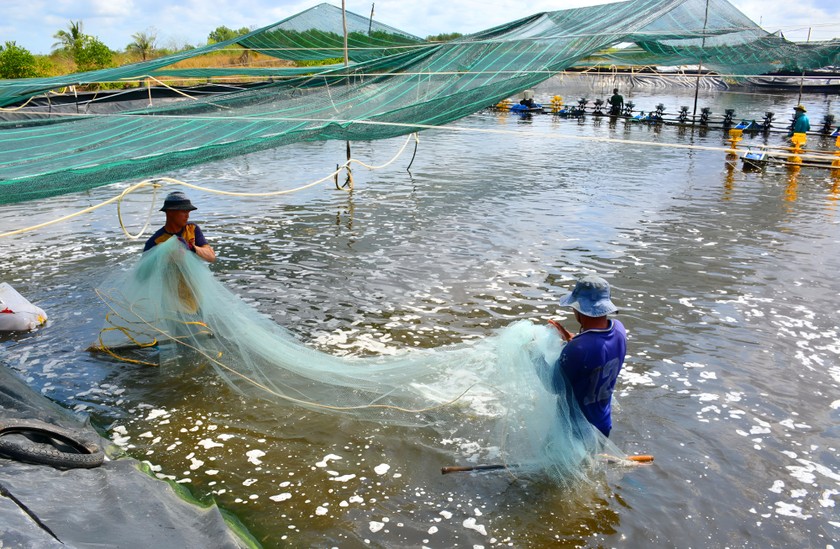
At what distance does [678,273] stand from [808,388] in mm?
2947

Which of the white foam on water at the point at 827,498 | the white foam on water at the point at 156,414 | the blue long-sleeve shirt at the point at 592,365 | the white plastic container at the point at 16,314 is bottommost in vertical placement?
the white foam on water at the point at 827,498

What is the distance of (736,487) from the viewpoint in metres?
4.09

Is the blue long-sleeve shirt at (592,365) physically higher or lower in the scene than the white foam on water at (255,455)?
higher

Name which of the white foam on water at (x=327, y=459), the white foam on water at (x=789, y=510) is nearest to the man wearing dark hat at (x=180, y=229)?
the white foam on water at (x=327, y=459)

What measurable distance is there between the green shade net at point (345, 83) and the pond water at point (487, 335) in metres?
1.69

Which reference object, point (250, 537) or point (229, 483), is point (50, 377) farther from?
point (250, 537)

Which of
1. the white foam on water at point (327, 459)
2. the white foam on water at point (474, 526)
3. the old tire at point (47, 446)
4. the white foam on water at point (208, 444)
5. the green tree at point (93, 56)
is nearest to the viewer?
the old tire at point (47, 446)

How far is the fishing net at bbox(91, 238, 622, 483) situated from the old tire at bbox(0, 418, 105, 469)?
4.55 feet

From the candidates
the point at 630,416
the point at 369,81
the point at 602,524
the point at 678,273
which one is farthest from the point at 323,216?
the point at 602,524

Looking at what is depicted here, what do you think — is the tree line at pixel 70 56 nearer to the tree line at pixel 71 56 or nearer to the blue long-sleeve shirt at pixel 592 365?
the tree line at pixel 71 56

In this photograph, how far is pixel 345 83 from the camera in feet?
36.1

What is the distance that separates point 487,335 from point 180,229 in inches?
119

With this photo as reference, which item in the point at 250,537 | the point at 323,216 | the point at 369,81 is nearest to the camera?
the point at 250,537

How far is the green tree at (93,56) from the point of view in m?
30.1
